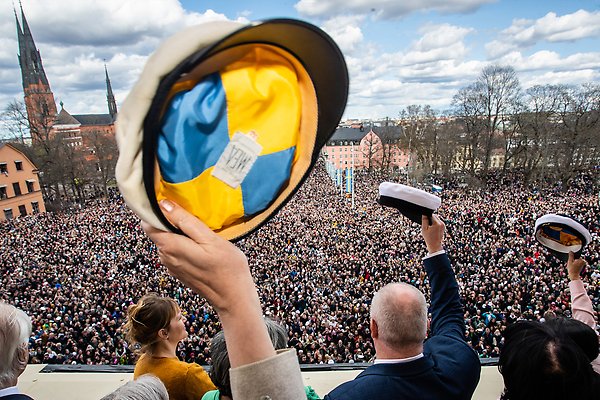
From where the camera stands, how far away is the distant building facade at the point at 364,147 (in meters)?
55.8

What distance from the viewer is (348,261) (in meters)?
13.8

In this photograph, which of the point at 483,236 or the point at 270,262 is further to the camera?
the point at 483,236

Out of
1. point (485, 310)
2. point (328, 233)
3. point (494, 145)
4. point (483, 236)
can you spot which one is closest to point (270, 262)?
point (328, 233)

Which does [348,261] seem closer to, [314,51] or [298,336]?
[298,336]

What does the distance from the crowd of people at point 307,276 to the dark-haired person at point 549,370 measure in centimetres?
546

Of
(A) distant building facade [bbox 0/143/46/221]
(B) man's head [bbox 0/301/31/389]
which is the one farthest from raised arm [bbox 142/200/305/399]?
(A) distant building facade [bbox 0/143/46/221]

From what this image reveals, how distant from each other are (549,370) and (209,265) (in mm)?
1492

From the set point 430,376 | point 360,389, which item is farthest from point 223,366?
point 430,376

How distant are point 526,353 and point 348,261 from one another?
40.8 feet

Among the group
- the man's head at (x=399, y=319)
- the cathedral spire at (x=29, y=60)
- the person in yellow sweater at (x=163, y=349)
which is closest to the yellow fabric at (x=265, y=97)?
the man's head at (x=399, y=319)

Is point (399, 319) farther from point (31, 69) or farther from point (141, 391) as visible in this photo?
point (31, 69)

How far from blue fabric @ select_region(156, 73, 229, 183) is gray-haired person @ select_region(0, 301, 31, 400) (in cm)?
102

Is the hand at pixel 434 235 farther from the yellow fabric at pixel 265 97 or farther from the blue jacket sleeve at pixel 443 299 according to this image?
the yellow fabric at pixel 265 97

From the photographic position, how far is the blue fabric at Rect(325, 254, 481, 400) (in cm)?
131
